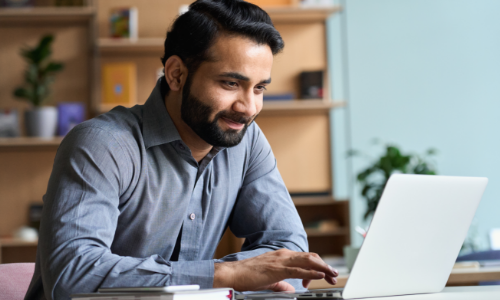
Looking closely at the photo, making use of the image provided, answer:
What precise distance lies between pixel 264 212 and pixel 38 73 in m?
2.35

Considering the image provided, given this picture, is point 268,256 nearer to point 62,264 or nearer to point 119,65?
point 62,264

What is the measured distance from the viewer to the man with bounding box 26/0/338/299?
0.91 metres

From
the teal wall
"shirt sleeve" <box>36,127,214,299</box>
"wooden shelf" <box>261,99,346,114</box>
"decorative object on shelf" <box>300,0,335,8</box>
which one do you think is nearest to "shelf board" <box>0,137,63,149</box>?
"wooden shelf" <box>261,99,346,114</box>

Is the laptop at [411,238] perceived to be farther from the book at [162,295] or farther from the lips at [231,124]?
the lips at [231,124]

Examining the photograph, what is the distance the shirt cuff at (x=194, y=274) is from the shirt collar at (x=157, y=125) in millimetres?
341

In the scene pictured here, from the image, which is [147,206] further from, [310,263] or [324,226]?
[324,226]

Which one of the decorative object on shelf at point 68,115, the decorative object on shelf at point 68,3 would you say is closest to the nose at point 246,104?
the decorative object on shelf at point 68,115

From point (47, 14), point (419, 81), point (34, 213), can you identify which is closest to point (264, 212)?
point (34, 213)

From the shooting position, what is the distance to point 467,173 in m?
3.61

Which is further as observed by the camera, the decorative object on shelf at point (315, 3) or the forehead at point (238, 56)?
the decorative object on shelf at point (315, 3)

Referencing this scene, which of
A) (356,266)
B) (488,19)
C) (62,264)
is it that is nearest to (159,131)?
(62,264)

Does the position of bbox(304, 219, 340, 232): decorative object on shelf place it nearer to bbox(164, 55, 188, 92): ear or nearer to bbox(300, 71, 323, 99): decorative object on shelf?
bbox(300, 71, 323, 99): decorative object on shelf

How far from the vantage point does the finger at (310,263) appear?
87cm

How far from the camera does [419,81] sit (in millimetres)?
3639
